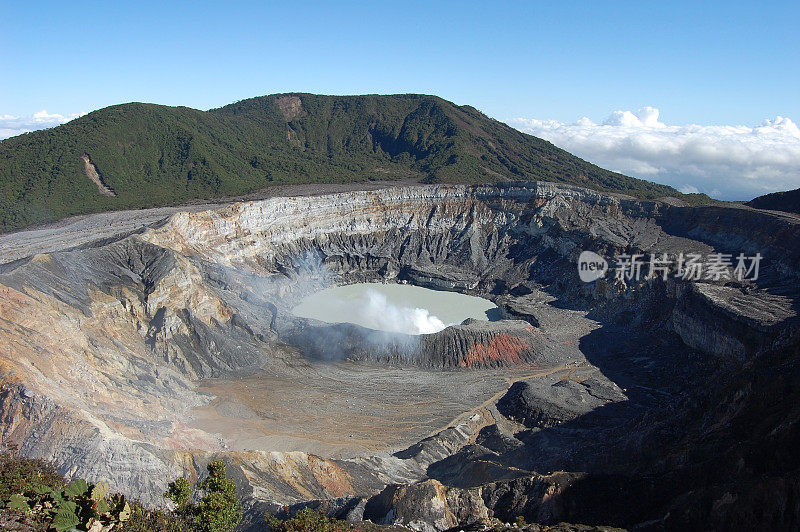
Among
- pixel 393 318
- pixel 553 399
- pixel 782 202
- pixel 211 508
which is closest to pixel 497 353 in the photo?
pixel 553 399

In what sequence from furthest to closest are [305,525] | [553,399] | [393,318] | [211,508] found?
[393,318], [553,399], [211,508], [305,525]

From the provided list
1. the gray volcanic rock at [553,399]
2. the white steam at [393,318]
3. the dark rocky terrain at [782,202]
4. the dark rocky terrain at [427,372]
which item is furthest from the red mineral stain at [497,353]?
the dark rocky terrain at [782,202]

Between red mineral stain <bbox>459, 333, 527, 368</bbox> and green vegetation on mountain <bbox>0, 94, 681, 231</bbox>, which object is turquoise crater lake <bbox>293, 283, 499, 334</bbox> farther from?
green vegetation on mountain <bbox>0, 94, 681, 231</bbox>

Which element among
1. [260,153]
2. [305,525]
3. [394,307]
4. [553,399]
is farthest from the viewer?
[260,153]

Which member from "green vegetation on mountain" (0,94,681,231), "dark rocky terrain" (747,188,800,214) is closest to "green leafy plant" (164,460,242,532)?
"green vegetation on mountain" (0,94,681,231)

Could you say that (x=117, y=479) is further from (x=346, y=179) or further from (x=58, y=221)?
(x=346, y=179)

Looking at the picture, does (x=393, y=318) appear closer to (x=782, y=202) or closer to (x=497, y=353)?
(x=497, y=353)

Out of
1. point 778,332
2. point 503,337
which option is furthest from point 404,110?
point 778,332
